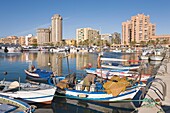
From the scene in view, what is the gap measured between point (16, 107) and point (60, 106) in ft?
21.8

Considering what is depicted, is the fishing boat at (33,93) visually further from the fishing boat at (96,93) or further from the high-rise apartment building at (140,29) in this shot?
the high-rise apartment building at (140,29)

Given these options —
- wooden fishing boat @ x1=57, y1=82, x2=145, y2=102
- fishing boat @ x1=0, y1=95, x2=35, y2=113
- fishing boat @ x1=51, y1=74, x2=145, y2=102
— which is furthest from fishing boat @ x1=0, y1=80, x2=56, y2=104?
fishing boat @ x1=0, y1=95, x2=35, y2=113

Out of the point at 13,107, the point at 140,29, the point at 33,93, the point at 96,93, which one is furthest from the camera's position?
the point at 140,29

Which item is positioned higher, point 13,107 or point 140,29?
point 140,29

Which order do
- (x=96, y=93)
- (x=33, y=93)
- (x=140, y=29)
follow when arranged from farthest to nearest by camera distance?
1. (x=140, y=29)
2. (x=96, y=93)
3. (x=33, y=93)

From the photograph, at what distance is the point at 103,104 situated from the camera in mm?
16906

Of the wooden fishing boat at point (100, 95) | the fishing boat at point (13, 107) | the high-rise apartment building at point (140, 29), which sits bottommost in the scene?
the wooden fishing boat at point (100, 95)

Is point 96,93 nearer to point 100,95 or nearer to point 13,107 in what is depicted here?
point 100,95

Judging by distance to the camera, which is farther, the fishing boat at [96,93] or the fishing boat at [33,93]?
the fishing boat at [96,93]

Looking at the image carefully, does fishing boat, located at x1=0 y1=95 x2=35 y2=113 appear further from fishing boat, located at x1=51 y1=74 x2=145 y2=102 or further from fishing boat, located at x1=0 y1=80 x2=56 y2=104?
fishing boat, located at x1=51 y1=74 x2=145 y2=102

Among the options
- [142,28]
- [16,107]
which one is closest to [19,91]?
[16,107]

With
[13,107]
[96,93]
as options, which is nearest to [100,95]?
[96,93]

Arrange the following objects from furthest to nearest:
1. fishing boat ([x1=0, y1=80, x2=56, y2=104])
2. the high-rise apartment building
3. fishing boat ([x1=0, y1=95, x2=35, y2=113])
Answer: the high-rise apartment building < fishing boat ([x1=0, y1=80, x2=56, y2=104]) < fishing boat ([x1=0, y1=95, x2=35, y2=113])

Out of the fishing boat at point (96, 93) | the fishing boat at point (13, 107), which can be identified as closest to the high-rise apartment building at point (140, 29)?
the fishing boat at point (96, 93)
